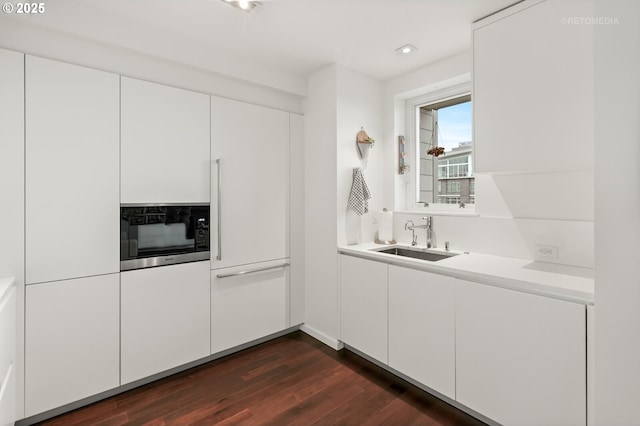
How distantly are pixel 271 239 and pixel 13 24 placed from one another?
2.11 meters

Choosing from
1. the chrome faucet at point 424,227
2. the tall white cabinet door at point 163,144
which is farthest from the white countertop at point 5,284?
the chrome faucet at point 424,227

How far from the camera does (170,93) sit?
90.0 inches

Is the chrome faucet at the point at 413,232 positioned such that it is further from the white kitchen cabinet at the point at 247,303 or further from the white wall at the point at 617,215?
the white wall at the point at 617,215

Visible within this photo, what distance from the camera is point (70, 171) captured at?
1921 millimetres

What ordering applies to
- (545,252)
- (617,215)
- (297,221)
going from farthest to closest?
1. (297,221)
2. (545,252)
3. (617,215)

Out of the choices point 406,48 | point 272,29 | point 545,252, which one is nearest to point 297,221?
point 272,29

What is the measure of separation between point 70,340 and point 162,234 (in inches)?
31.8

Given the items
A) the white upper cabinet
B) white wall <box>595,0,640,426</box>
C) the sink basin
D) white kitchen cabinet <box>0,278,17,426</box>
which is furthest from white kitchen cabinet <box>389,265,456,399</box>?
white kitchen cabinet <box>0,278,17,426</box>

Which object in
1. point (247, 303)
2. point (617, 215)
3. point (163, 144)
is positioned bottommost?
point (247, 303)

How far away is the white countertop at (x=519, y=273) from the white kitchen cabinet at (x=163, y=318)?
142 cm

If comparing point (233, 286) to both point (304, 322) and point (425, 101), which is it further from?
point (425, 101)

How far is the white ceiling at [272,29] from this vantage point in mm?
1868

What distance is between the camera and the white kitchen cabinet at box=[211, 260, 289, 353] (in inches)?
100

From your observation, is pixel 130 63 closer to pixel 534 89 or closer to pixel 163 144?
pixel 163 144
